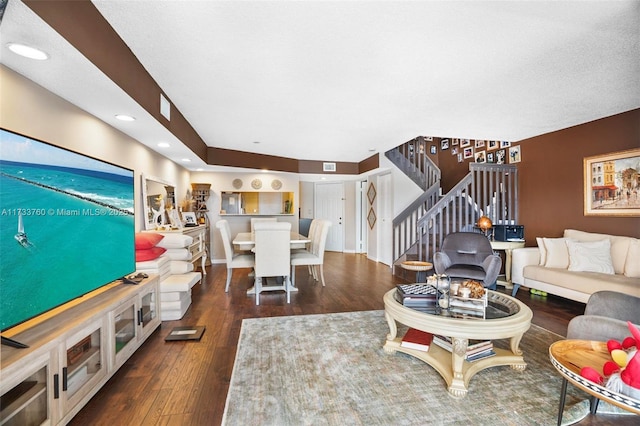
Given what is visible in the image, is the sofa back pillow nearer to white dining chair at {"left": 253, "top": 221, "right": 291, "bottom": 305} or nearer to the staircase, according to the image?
the staircase

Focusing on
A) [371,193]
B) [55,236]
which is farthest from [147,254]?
[371,193]

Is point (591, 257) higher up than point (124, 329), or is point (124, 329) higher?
point (591, 257)

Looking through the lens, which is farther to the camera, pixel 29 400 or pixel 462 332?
pixel 462 332

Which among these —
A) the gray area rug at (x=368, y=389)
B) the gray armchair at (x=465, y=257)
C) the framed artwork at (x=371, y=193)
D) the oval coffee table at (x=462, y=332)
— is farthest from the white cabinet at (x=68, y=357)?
the framed artwork at (x=371, y=193)

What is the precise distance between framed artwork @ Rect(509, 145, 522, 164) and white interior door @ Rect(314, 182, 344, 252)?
14.4 ft

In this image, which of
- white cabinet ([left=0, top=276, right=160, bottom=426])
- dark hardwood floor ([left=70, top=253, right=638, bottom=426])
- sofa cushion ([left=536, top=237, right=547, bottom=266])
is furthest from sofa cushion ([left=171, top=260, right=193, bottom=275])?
sofa cushion ([left=536, top=237, right=547, bottom=266])

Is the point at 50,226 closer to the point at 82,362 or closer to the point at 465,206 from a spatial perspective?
the point at 82,362

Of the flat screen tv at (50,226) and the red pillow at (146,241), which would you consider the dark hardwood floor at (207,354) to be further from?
the red pillow at (146,241)

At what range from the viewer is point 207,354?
2.40 meters

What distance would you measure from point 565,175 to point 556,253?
1.26 metres

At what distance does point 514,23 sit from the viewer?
188 cm

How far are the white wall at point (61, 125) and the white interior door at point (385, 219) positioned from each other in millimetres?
4639

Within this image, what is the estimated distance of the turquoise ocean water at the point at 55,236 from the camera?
1301 millimetres

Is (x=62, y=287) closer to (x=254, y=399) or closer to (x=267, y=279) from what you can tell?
(x=254, y=399)
